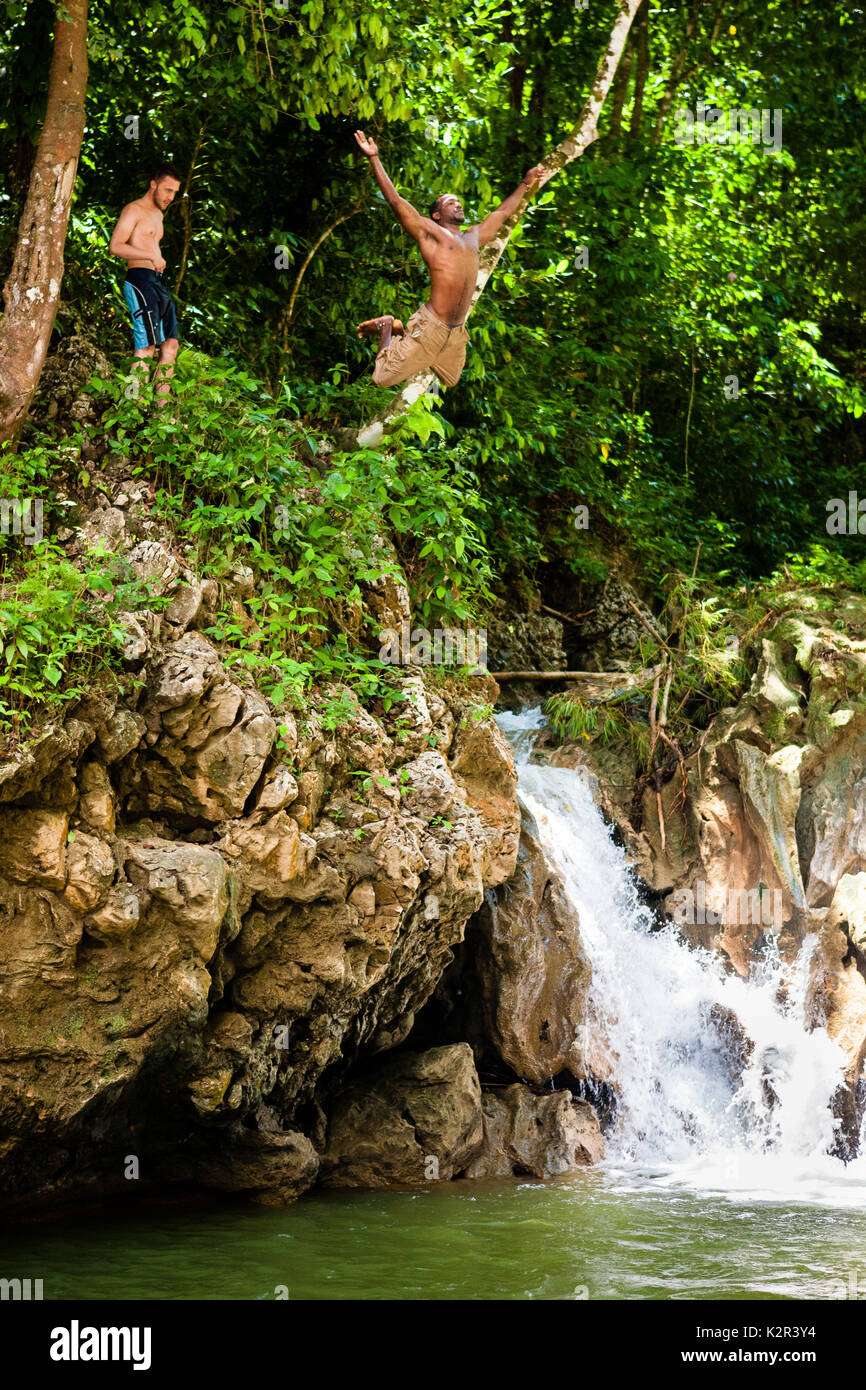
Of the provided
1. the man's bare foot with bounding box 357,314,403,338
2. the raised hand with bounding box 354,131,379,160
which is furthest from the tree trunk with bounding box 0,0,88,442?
the man's bare foot with bounding box 357,314,403,338

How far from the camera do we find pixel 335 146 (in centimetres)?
1123

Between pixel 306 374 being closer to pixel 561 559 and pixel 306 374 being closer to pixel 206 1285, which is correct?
pixel 561 559

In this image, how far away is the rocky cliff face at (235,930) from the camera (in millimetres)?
6727

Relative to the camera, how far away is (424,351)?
31.1 ft

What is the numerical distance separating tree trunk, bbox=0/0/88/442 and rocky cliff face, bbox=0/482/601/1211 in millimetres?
952

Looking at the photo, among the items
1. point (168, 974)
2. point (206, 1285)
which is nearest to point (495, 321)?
point (168, 974)

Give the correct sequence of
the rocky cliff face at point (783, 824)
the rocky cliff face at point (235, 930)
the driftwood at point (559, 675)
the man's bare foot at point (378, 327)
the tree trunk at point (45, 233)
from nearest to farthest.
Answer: the rocky cliff face at point (235, 930) < the tree trunk at point (45, 233) < the man's bare foot at point (378, 327) < the rocky cliff face at point (783, 824) < the driftwood at point (559, 675)

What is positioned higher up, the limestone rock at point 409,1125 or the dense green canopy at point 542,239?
the dense green canopy at point 542,239

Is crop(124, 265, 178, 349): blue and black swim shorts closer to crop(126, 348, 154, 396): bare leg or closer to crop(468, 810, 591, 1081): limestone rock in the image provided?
crop(126, 348, 154, 396): bare leg

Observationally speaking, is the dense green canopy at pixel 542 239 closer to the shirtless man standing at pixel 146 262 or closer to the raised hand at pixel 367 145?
the shirtless man standing at pixel 146 262

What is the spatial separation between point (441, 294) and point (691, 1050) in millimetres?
6348

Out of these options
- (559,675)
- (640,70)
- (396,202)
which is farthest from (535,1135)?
(640,70)

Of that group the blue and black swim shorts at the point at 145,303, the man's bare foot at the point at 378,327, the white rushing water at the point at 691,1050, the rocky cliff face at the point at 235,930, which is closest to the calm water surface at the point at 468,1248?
the rocky cliff face at the point at 235,930

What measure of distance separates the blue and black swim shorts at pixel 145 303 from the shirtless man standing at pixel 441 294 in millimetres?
1613
